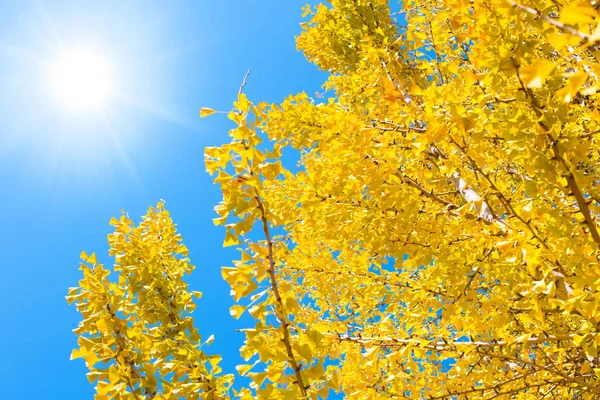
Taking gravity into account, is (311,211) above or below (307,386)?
above

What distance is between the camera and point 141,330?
2330mm

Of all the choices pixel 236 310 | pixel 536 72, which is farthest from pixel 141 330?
pixel 536 72

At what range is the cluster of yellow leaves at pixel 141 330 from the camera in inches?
73.3

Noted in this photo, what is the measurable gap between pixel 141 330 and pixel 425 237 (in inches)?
75.5

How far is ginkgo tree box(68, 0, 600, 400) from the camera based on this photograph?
1.42m

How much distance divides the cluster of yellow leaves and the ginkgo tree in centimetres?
1

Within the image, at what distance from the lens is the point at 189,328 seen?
2.97m

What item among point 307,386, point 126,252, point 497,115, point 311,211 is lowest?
point 307,386

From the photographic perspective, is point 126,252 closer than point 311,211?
No

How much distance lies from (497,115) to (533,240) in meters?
0.57

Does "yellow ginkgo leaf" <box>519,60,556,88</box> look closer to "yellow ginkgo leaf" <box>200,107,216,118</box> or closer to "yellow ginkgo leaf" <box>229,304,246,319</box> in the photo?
"yellow ginkgo leaf" <box>200,107,216,118</box>

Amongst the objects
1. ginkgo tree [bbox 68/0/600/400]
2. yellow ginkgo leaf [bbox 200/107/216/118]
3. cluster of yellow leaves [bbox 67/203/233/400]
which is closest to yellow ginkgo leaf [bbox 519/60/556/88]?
ginkgo tree [bbox 68/0/600/400]

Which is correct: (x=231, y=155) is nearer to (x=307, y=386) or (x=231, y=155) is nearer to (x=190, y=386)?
(x=307, y=386)

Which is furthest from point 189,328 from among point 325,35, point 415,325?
point 325,35
